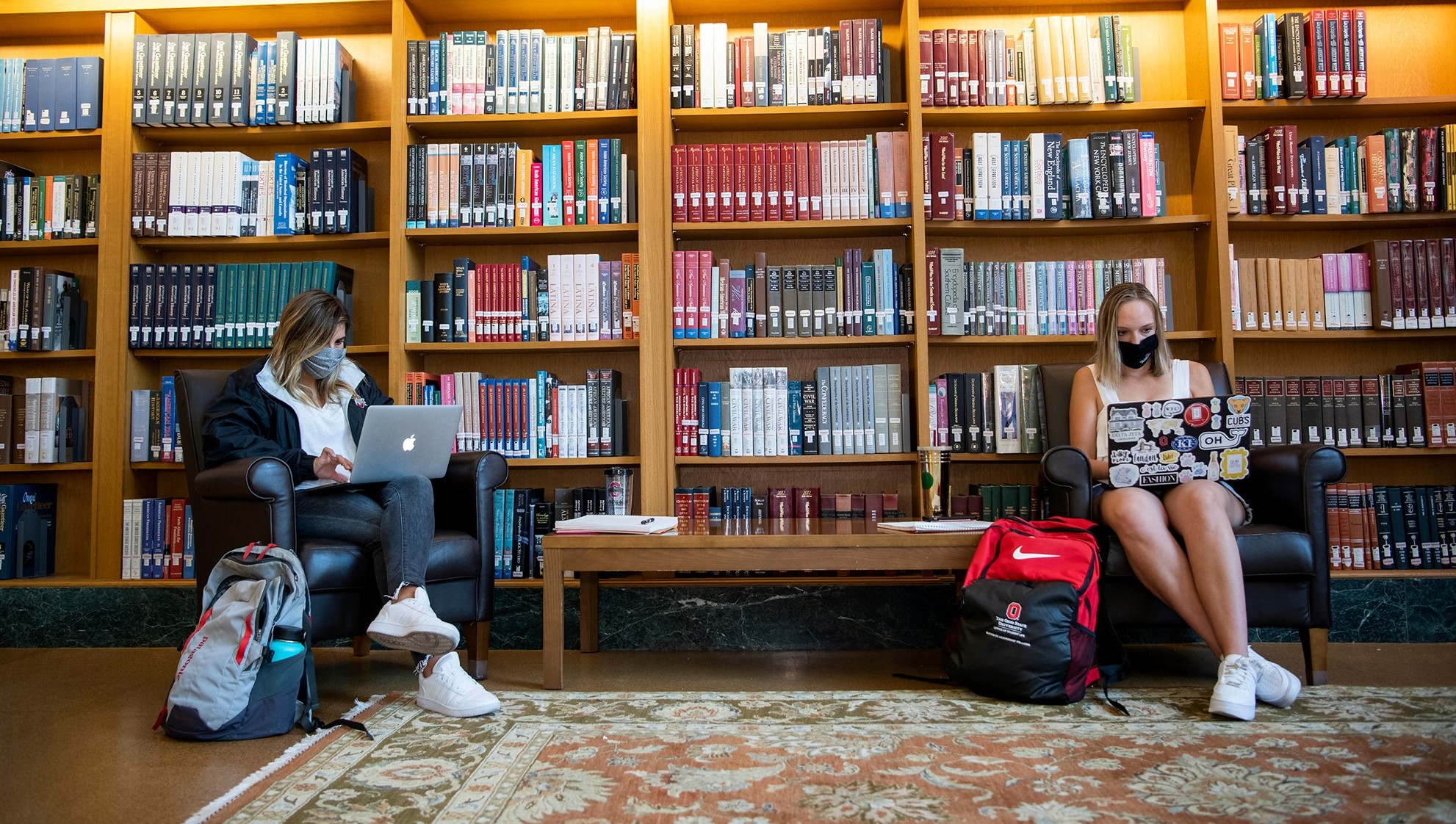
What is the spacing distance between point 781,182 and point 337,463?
1.80m

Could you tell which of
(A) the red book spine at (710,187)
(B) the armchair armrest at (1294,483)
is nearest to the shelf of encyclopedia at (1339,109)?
(B) the armchair armrest at (1294,483)

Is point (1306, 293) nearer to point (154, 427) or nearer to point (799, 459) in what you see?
point (799, 459)

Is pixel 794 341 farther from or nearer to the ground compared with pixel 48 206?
nearer to the ground

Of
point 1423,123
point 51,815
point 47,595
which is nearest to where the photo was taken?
point 51,815

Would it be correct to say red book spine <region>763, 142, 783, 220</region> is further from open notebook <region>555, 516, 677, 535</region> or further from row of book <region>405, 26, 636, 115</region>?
open notebook <region>555, 516, 677, 535</region>

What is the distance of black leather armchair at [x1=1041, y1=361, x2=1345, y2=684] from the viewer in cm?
252

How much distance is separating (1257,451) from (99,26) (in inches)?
171

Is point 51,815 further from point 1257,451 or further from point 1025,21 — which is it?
point 1025,21

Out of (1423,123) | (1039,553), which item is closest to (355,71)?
(1039,553)

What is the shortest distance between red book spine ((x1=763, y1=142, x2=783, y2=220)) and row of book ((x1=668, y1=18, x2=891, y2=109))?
201 mm

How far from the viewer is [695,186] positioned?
139 inches

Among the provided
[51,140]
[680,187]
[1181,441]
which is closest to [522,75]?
[680,187]

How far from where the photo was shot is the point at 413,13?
147 inches

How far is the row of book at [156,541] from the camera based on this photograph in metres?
3.47
